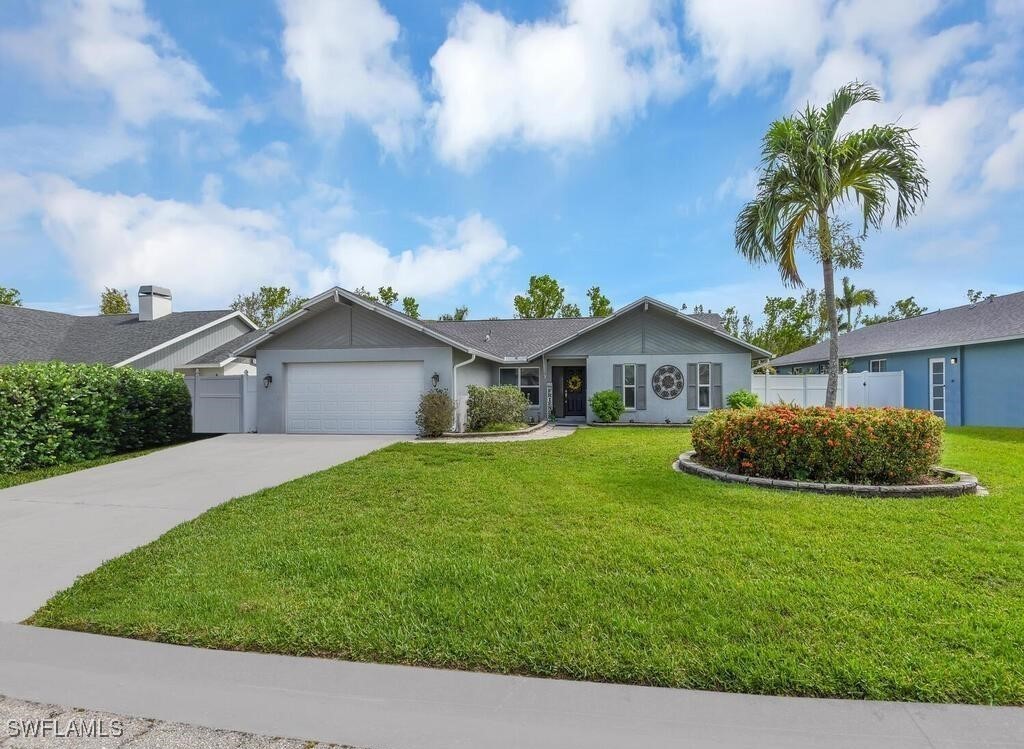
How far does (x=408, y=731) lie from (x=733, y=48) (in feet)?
42.2

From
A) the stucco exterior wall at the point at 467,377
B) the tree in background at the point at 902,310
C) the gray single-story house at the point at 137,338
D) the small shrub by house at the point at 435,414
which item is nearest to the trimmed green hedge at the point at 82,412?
the gray single-story house at the point at 137,338

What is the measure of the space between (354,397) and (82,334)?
14209mm

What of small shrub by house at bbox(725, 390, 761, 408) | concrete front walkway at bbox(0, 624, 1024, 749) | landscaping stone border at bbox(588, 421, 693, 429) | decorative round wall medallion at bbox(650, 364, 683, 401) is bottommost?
concrete front walkway at bbox(0, 624, 1024, 749)

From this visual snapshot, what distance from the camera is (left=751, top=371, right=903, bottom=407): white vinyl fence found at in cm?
1773

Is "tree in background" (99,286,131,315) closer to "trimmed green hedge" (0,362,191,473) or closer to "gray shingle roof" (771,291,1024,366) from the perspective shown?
"trimmed green hedge" (0,362,191,473)

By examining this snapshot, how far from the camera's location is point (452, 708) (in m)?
2.63

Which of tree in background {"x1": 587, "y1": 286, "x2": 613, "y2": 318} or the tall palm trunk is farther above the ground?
tree in background {"x1": 587, "y1": 286, "x2": 613, "y2": 318}

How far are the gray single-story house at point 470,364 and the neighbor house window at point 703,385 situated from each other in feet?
0.11

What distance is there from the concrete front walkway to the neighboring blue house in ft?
58.1

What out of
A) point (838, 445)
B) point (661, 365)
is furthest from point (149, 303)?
point (838, 445)

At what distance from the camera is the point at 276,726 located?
2510 mm

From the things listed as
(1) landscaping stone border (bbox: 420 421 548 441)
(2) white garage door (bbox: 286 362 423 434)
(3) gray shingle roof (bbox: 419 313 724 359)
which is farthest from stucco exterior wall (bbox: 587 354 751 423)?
(2) white garage door (bbox: 286 362 423 434)

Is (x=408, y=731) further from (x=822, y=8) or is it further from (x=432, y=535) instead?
(x=822, y=8)

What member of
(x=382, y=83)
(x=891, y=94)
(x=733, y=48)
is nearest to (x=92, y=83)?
(x=382, y=83)
